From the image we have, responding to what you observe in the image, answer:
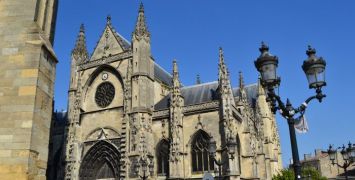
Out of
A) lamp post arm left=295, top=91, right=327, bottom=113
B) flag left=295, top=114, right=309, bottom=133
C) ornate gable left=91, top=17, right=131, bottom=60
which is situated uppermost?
ornate gable left=91, top=17, right=131, bottom=60

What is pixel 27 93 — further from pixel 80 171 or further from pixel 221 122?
pixel 80 171

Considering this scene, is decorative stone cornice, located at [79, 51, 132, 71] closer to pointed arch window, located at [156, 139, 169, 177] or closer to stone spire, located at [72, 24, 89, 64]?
stone spire, located at [72, 24, 89, 64]

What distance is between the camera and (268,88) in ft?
23.0

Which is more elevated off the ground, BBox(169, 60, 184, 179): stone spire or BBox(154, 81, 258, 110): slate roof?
BBox(154, 81, 258, 110): slate roof

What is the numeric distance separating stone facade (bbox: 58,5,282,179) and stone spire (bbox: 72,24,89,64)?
8cm

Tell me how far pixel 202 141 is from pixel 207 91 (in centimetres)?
470

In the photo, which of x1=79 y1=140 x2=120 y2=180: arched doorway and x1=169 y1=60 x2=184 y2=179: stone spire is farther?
x1=79 y1=140 x2=120 y2=180: arched doorway

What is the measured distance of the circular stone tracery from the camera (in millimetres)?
27406

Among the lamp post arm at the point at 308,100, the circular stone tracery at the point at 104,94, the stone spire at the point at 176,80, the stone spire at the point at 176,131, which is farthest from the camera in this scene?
the circular stone tracery at the point at 104,94

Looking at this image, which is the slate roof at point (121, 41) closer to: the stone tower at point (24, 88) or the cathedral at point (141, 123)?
the cathedral at point (141, 123)

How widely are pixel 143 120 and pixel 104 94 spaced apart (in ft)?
16.8

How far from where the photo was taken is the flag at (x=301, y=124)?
7746 millimetres

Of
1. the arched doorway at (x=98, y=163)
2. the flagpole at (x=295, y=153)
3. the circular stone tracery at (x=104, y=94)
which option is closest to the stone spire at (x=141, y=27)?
the circular stone tracery at (x=104, y=94)

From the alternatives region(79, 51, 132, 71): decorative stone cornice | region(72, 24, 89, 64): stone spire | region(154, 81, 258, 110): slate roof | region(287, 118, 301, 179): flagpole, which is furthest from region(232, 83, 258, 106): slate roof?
region(287, 118, 301, 179): flagpole
